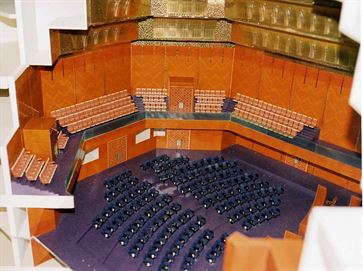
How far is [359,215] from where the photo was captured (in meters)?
6.33

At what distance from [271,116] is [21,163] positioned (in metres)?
10.9

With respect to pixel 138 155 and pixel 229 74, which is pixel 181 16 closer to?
pixel 229 74

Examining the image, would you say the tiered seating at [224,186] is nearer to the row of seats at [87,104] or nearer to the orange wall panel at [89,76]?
the row of seats at [87,104]

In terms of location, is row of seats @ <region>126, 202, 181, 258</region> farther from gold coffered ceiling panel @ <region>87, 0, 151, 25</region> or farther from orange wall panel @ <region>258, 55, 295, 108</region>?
gold coffered ceiling panel @ <region>87, 0, 151, 25</region>

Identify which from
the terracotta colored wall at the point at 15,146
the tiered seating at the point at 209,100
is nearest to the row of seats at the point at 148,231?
the terracotta colored wall at the point at 15,146

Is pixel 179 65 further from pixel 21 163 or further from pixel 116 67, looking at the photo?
pixel 21 163

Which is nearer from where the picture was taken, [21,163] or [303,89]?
[21,163]

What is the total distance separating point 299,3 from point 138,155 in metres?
9.85

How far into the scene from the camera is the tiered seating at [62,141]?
1666 centimetres

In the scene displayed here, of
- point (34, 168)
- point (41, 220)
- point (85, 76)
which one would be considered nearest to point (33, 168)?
point (34, 168)

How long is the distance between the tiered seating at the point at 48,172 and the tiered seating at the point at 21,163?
54cm

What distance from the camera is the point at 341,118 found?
60.1ft

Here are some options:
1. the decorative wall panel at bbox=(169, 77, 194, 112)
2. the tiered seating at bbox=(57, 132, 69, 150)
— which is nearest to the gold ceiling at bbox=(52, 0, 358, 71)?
the decorative wall panel at bbox=(169, 77, 194, 112)

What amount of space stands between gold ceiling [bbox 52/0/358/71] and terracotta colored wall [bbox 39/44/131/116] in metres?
0.63
